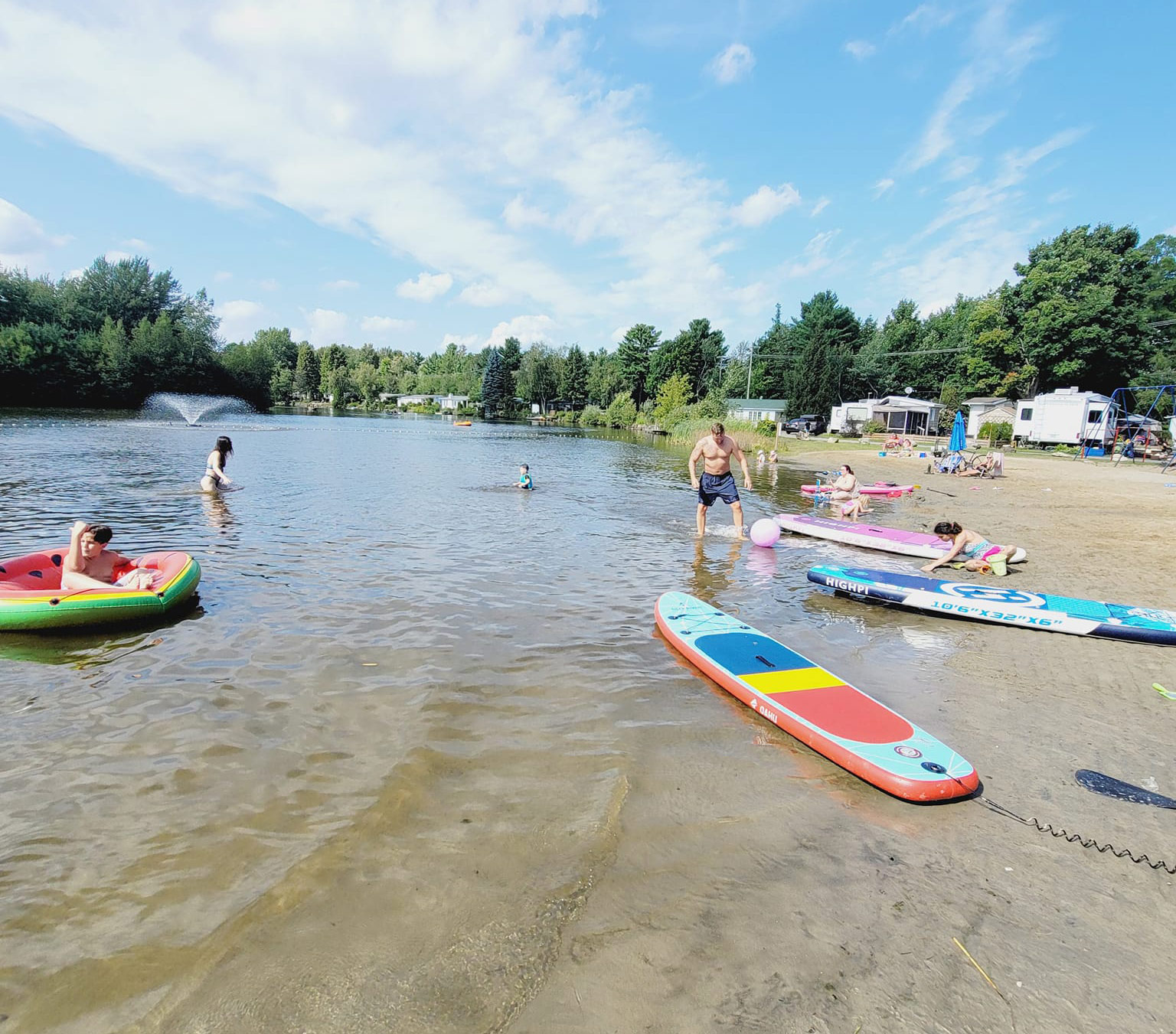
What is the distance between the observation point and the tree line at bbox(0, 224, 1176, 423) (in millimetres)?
50750

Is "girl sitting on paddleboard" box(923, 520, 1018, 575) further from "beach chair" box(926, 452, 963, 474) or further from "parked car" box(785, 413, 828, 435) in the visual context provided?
"parked car" box(785, 413, 828, 435)

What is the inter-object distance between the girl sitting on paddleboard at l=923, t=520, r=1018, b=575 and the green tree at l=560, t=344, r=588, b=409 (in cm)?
9862

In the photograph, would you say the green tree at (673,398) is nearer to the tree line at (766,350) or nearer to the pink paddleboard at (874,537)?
the tree line at (766,350)

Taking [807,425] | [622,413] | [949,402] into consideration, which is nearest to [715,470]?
[807,425]

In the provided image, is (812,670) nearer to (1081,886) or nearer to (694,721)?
(694,721)

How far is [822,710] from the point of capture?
206 inches

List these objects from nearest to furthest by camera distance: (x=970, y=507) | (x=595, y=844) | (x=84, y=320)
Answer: (x=595, y=844) < (x=970, y=507) < (x=84, y=320)

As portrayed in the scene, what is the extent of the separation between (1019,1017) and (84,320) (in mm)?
89740

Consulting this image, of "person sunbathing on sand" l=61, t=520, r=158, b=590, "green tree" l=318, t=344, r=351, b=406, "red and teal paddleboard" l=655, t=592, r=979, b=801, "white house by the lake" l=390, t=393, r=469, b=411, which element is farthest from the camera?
"green tree" l=318, t=344, r=351, b=406

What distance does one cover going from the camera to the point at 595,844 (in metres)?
3.85

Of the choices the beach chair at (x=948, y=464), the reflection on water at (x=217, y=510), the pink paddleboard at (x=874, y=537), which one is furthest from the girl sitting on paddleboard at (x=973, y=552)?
the beach chair at (x=948, y=464)

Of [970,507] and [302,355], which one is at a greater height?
[302,355]

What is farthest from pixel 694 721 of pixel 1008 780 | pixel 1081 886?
pixel 1081 886

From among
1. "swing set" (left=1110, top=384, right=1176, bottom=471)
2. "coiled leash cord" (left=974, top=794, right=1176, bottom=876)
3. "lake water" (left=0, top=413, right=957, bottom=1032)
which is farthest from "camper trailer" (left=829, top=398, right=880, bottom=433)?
"coiled leash cord" (left=974, top=794, right=1176, bottom=876)
